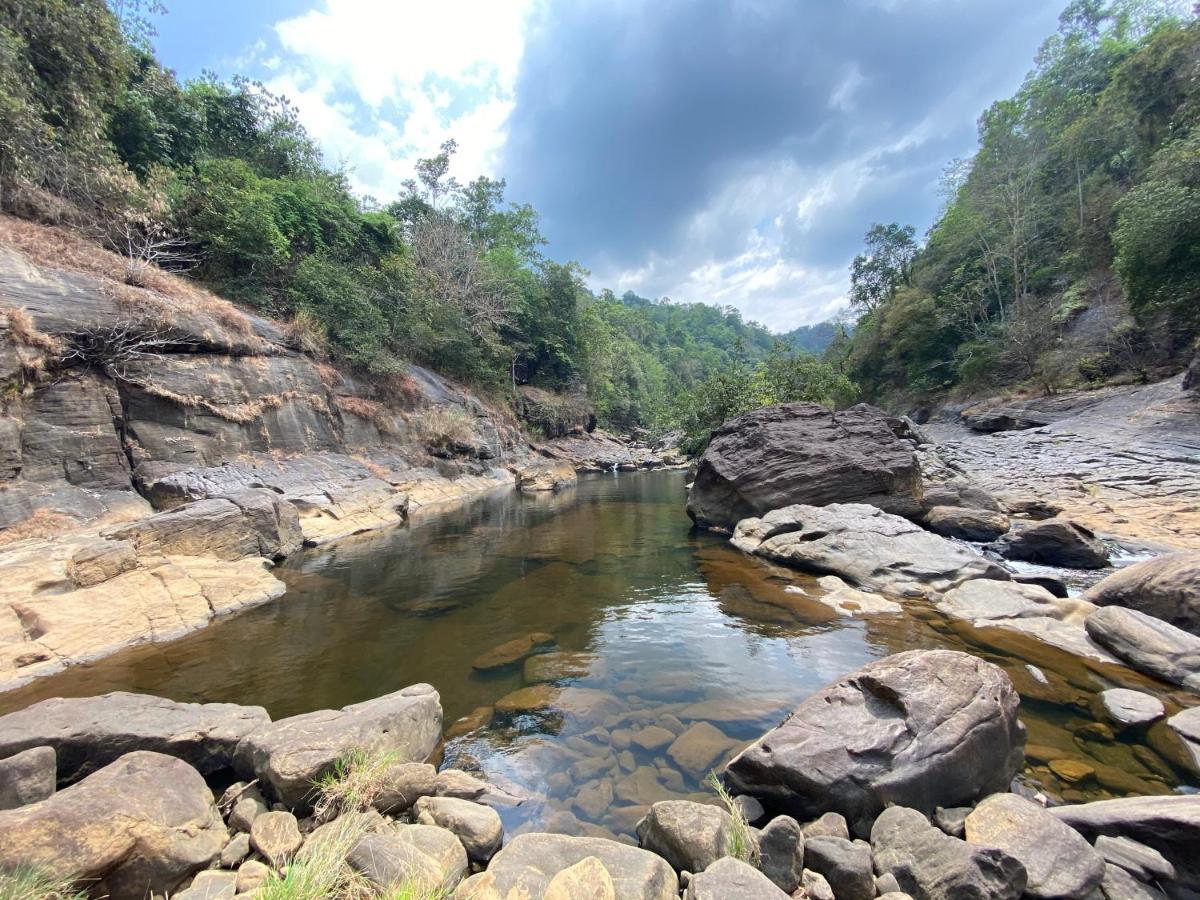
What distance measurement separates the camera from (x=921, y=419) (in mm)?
31859

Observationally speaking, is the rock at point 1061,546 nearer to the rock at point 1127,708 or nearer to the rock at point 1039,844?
the rock at point 1127,708

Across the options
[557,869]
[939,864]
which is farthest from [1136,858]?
[557,869]

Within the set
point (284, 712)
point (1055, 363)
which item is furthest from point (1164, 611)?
point (1055, 363)

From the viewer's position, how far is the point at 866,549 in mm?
9109

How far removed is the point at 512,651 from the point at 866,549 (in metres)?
6.77

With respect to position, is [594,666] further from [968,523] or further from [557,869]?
[968,523]

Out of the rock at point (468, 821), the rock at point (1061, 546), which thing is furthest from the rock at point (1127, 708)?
the rock at point (468, 821)

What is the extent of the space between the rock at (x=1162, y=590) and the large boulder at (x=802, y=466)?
548 centimetres

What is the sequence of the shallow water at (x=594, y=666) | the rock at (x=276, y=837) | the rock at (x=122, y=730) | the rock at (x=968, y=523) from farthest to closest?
the rock at (x=968, y=523)
the shallow water at (x=594, y=666)
the rock at (x=122, y=730)
the rock at (x=276, y=837)

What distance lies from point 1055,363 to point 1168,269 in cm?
791

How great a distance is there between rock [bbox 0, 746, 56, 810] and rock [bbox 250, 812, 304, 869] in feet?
4.38

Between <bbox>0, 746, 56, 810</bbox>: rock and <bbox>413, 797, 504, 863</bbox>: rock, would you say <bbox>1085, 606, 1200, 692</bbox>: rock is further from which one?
<bbox>0, 746, 56, 810</bbox>: rock

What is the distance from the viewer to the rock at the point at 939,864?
8.23 ft

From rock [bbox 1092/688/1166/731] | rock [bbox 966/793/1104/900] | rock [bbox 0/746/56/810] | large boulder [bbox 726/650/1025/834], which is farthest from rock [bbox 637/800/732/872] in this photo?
rock [bbox 1092/688/1166/731]
